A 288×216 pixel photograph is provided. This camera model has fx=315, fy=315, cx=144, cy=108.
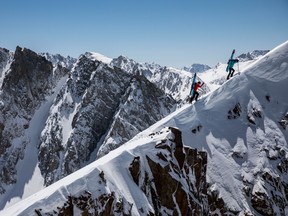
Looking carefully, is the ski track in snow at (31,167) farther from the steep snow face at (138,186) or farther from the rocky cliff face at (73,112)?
the steep snow face at (138,186)

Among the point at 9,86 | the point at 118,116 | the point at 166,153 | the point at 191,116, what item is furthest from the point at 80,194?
the point at 9,86

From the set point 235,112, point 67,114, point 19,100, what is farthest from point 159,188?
point 19,100

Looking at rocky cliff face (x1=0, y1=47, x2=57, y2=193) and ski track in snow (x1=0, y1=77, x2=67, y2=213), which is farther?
rocky cliff face (x1=0, y1=47, x2=57, y2=193)

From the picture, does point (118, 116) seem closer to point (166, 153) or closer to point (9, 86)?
point (9, 86)

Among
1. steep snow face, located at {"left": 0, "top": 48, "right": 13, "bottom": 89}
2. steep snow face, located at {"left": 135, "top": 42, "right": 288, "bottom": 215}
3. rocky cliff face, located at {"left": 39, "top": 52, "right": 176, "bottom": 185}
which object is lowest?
steep snow face, located at {"left": 135, "top": 42, "right": 288, "bottom": 215}

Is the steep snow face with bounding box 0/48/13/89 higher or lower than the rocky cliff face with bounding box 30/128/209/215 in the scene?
higher

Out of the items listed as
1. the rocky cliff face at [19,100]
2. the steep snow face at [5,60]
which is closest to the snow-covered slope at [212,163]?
the rocky cliff face at [19,100]

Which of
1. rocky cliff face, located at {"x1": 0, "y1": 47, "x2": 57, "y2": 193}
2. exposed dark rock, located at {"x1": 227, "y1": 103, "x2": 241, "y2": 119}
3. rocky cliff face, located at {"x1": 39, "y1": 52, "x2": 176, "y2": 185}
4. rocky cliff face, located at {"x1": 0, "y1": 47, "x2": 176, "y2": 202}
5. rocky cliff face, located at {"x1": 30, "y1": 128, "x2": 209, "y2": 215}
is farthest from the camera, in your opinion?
rocky cliff face, located at {"x1": 0, "y1": 47, "x2": 57, "y2": 193}

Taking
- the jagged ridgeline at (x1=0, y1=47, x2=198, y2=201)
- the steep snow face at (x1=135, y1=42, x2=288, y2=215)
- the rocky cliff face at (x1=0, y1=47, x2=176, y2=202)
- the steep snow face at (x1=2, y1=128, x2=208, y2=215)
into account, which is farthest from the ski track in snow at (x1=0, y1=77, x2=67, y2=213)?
the steep snow face at (x1=2, y1=128, x2=208, y2=215)

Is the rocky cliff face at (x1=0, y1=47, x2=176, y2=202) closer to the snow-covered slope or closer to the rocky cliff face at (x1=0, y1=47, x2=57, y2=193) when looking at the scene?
the rocky cliff face at (x1=0, y1=47, x2=57, y2=193)
